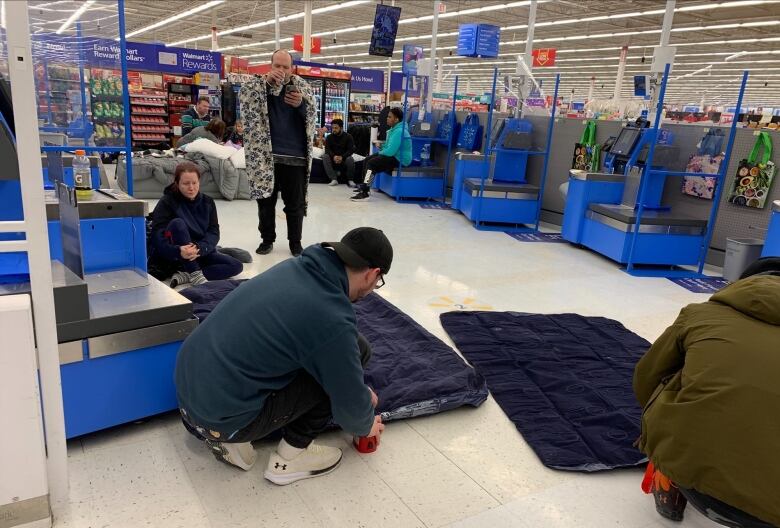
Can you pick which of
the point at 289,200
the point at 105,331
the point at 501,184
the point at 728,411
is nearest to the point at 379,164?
the point at 501,184

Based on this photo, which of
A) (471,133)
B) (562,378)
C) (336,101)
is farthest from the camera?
(336,101)

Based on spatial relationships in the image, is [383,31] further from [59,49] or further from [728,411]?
[728,411]

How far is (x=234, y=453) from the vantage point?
2076mm

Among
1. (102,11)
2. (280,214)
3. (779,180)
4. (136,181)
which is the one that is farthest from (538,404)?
(136,181)

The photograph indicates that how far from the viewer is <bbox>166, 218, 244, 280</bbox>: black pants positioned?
383 cm

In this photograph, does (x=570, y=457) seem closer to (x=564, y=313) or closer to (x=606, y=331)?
(x=606, y=331)

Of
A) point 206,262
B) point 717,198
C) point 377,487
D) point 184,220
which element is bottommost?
point 377,487

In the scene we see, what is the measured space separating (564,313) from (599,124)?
3.54 metres

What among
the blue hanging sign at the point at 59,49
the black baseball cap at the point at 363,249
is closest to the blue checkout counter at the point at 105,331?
the black baseball cap at the point at 363,249

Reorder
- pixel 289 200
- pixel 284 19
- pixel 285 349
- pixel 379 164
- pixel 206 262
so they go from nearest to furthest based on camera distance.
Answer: pixel 285 349 → pixel 206 262 → pixel 289 200 → pixel 379 164 → pixel 284 19

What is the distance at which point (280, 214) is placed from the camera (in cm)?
696

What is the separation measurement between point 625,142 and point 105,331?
5237mm

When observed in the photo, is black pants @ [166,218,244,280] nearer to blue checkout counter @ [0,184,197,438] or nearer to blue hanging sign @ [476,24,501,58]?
blue checkout counter @ [0,184,197,438]

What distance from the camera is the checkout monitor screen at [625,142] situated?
18.5 feet
